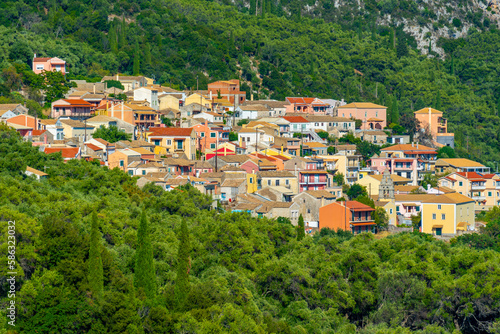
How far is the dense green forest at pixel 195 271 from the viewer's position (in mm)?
31641

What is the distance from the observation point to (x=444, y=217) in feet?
210

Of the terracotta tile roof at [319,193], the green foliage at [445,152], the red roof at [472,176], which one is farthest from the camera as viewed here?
the green foliage at [445,152]

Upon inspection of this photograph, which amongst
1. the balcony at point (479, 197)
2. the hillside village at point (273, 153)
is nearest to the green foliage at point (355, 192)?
the hillside village at point (273, 153)

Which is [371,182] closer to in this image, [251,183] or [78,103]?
[251,183]

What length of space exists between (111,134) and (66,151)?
894 centimetres

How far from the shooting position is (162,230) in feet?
145

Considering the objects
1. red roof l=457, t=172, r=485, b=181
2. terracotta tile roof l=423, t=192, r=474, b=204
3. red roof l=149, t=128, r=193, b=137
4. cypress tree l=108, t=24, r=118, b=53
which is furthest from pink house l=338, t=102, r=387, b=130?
terracotta tile roof l=423, t=192, r=474, b=204

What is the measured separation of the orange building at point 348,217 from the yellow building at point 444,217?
5.12 meters

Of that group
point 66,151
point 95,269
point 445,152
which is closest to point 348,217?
point 66,151

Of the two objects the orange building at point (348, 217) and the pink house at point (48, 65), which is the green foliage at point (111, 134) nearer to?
the pink house at point (48, 65)

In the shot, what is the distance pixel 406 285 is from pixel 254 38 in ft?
279

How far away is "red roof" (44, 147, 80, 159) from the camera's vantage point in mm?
59487

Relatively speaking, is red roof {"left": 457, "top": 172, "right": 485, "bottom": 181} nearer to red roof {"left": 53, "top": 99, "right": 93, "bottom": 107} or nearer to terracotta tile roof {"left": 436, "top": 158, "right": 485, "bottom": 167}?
terracotta tile roof {"left": 436, "top": 158, "right": 485, "bottom": 167}

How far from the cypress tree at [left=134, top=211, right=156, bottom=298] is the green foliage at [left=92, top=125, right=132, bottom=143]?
111 feet
